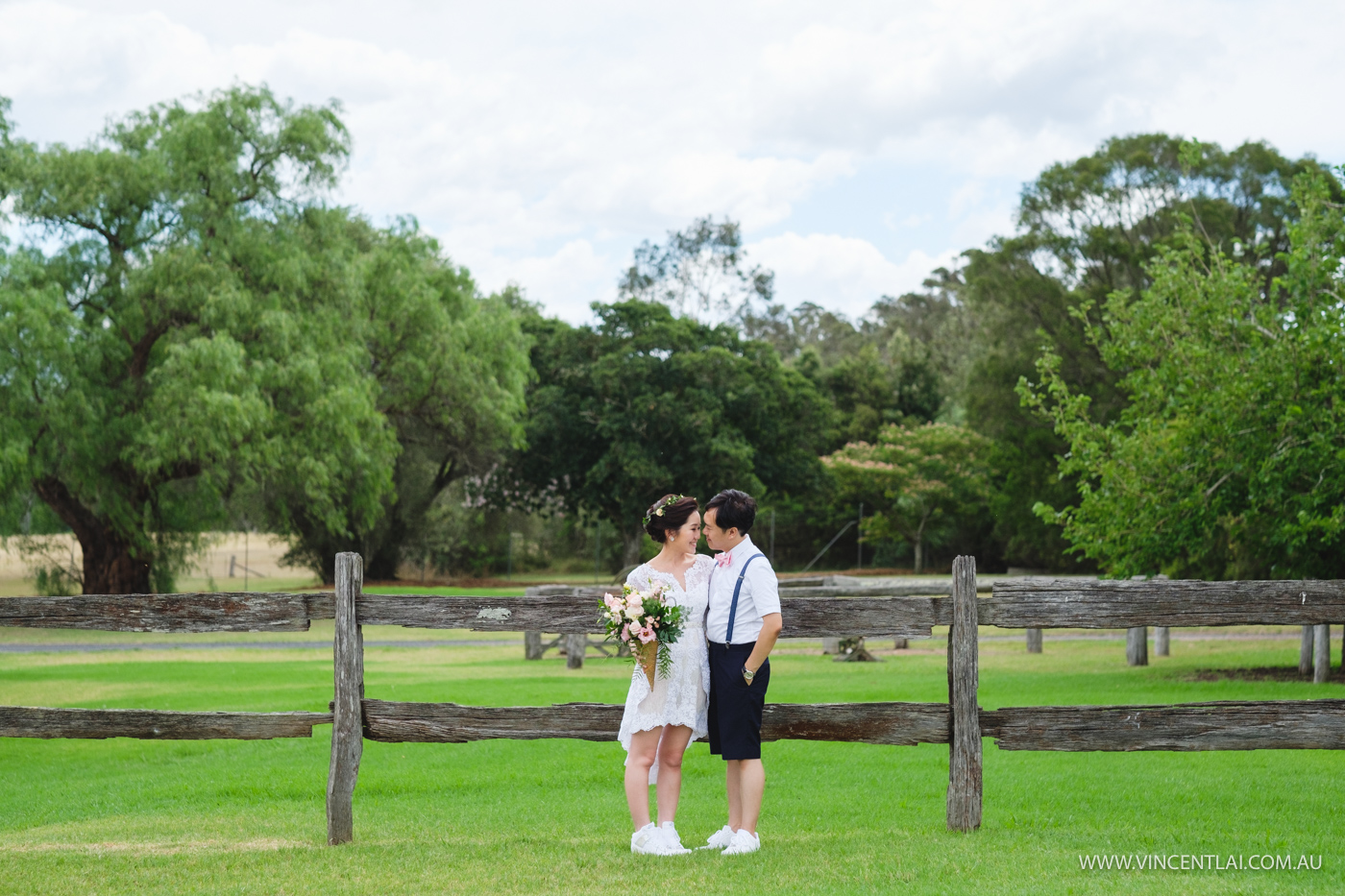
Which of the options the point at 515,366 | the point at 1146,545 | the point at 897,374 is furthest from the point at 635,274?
the point at 1146,545

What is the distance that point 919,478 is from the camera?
4494 centimetres

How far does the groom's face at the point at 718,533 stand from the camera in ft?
19.9

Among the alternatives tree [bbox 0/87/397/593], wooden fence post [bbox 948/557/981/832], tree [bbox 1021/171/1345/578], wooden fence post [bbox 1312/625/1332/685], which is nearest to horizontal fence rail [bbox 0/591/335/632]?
wooden fence post [bbox 948/557/981/832]

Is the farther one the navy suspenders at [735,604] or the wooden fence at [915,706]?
the wooden fence at [915,706]

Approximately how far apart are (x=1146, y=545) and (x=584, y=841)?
10.8 metres

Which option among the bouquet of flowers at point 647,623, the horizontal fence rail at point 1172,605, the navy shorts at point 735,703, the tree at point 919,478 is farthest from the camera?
the tree at point 919,478

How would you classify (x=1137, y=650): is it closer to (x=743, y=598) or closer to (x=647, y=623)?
(x=743, y=598)

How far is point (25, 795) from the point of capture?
361 inches

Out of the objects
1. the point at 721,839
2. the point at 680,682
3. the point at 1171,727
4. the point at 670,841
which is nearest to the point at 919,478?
the point at 1171,727

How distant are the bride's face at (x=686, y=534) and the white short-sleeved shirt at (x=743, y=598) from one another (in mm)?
198

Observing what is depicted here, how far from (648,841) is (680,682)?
2.57ft

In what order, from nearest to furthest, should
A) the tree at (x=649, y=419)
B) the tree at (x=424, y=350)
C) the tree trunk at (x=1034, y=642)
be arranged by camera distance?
1. the tree trunk at (x=1034, y=642)
2. the tree at (x=424, y=350)
3. the tree at (x=649, y=419)

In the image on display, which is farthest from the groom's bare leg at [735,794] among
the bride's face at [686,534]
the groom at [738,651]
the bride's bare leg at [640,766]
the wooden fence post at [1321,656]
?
the wooden fence post at [1321,656]

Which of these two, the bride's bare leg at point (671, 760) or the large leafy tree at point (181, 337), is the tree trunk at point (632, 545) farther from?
the bride's bare leg at point (671, 760)
